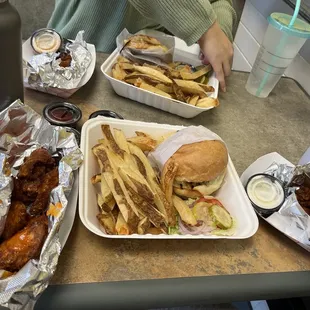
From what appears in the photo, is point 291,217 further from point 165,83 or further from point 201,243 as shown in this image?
point 165,83

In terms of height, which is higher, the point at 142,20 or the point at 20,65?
the point at 20,65

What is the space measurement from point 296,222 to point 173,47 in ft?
2.55

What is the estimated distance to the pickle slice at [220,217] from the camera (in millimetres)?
812

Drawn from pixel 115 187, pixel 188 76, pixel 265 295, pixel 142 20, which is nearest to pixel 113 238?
pixel 115 187

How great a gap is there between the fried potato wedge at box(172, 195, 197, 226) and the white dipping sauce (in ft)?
0.54

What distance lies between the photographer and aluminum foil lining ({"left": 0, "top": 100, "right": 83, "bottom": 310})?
1.87 ft

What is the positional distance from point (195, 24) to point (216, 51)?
0.38 feet

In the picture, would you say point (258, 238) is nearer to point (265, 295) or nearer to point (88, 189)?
point (265, 295)

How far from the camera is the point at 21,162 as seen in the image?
30.4 inches

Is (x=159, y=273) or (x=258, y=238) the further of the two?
(x=258, y=238)

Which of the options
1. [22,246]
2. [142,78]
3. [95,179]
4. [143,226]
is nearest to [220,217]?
[143,226]

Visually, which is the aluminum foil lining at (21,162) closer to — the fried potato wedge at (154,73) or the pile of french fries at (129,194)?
the pile of french fries at (129,194)

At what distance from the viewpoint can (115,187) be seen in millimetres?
788

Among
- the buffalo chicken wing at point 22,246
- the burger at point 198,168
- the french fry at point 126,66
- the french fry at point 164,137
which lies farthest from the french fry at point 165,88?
the buffalo chicken wing at point 22,246
